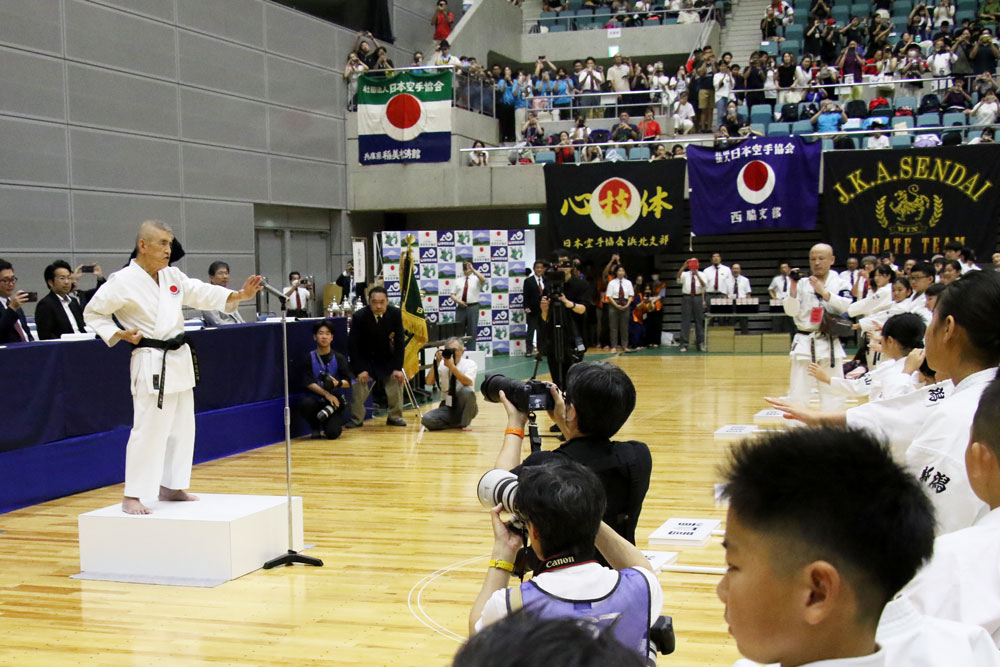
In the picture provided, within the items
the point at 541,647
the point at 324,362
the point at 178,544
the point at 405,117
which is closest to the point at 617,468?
the point at 541,647

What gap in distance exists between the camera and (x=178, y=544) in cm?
530

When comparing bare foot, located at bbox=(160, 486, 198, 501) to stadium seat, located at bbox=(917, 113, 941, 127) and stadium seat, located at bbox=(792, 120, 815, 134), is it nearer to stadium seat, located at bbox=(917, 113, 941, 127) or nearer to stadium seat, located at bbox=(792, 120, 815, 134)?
stadium seat, located at bbox=(792, 120, 815, 134)

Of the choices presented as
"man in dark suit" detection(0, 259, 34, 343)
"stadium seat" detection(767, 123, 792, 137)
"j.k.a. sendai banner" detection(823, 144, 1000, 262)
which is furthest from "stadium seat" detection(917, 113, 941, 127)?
"man in dark suit" detection(0, 259, 34, 343)

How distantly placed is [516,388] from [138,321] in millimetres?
3446

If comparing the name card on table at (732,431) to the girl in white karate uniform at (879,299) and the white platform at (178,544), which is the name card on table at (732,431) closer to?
the girl in white karate uniform at (879,299)

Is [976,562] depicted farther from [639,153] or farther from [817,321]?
[639,153]

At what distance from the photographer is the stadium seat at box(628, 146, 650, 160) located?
18094 mm

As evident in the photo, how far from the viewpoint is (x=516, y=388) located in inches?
110

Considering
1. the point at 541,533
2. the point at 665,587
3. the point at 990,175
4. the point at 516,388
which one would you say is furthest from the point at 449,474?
the point at 990,175

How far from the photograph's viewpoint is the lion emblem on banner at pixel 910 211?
16.3m

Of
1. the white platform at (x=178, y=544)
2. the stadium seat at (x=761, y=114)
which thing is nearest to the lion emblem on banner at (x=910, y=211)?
the stadium seat at (x=761, y=114)

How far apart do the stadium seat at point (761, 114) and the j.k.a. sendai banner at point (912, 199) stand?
189cm

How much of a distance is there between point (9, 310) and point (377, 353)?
11.8 ft

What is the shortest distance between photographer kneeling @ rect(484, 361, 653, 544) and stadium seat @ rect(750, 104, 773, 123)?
16408 mm
